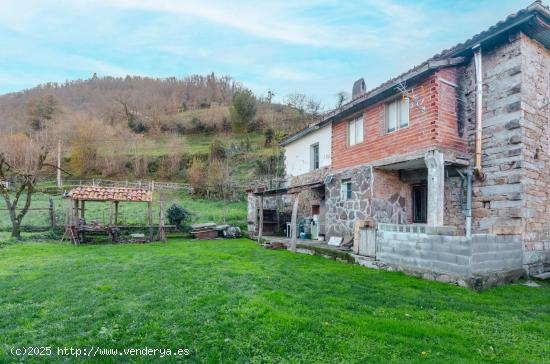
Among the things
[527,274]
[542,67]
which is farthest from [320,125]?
[527,274]

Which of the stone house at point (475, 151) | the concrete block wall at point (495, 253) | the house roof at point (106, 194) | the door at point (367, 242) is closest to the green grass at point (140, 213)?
the house roof at point (106, 194)

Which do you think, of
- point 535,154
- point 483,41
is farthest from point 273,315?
point 483,41

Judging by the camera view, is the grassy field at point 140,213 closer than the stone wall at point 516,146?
No

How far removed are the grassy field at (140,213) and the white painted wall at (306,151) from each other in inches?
175

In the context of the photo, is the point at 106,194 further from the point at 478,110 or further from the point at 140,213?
the point at 478,110

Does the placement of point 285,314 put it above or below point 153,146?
below

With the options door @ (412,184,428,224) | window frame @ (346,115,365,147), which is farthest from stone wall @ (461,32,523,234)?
window frame @ (346,115,365,147)

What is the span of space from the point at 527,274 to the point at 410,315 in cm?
499

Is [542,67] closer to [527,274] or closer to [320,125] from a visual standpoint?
[527,274]

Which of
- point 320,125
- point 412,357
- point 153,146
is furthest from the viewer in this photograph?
point 153,146

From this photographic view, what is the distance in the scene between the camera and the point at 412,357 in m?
3.32

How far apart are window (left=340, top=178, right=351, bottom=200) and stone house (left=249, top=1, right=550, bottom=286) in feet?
4.41

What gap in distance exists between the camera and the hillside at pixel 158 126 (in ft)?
108

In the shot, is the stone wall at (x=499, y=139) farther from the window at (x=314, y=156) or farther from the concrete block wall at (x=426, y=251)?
the window at (x=314, y=156)
